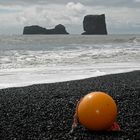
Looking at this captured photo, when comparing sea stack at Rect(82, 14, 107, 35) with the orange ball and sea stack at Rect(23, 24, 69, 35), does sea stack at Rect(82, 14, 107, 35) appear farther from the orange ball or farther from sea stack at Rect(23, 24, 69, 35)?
the orange ball

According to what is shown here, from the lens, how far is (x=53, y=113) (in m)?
8.63

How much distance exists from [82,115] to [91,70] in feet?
41.4

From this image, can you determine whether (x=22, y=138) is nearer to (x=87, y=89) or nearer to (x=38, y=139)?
(x=38, y=139)

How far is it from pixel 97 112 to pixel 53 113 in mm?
2022

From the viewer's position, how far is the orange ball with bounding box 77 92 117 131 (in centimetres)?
682

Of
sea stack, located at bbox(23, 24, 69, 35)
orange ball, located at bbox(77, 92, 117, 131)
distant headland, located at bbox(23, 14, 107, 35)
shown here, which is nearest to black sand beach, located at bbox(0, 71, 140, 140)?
orange ball, located at bbox(77, 92, 117, 131)

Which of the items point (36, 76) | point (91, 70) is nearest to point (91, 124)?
point (36, 76)

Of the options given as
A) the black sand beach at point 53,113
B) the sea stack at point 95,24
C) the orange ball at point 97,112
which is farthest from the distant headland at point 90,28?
the orange ball at point 97,112

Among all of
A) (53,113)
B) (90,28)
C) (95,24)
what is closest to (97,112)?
(53,113)

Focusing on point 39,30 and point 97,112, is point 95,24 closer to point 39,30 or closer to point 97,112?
point 39,30

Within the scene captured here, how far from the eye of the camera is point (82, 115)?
6.97m

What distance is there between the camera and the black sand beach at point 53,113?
6.98 meters

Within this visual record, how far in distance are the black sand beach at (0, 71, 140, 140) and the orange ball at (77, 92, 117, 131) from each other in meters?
0.19

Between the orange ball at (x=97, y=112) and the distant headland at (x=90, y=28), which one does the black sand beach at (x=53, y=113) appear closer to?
the orange ball at (x=97, y=112)
